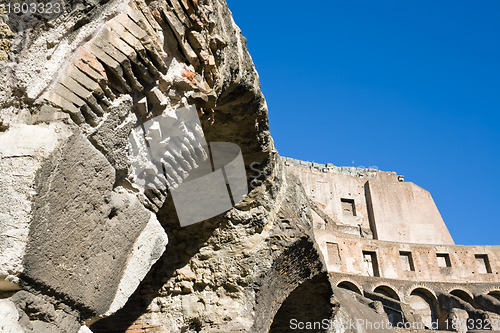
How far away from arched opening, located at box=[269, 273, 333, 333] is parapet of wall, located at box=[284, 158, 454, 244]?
79.0 feet

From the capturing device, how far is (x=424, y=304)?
73.9ft

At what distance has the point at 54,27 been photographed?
2135mm

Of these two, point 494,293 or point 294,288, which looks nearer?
point 294,288

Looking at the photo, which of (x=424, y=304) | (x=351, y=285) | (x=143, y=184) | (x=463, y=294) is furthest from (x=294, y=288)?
(x=463, y=294)

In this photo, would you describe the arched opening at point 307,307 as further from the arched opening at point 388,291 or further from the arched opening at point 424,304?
the arched opening at point 424,304

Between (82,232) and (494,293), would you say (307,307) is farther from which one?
(494,293)

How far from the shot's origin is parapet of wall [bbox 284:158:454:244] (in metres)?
30.6

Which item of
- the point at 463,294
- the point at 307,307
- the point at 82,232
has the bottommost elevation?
the point at 82,232

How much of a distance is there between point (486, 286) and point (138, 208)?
79.7 feet

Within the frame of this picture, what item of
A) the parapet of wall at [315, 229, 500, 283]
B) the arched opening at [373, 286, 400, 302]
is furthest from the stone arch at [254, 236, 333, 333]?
the arched opening at [373, 286, 400, 302]

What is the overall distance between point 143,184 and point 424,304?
73.0 feet

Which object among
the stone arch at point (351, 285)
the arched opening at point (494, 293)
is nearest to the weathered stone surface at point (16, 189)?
the stone arch at point (351, 285)

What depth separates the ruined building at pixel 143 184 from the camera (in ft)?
6.13

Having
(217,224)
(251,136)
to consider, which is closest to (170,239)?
(217,224)
